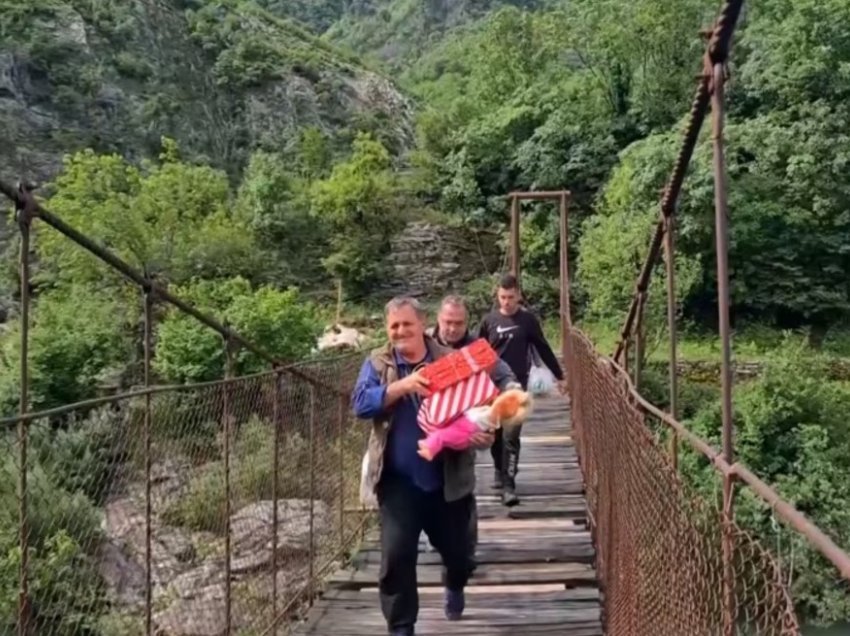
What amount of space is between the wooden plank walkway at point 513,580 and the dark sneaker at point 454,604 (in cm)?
8

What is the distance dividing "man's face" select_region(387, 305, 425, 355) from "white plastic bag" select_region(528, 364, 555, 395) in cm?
182

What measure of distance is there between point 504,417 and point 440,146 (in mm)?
18909

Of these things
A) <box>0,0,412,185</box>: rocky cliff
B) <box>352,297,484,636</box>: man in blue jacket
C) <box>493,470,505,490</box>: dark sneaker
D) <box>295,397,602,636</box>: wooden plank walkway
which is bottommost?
<box>295,397,602,636</box>: wooden plank walkway

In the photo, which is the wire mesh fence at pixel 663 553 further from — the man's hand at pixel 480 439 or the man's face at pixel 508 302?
the man's face at pixel 508 302

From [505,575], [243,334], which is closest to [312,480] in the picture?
[505,575]

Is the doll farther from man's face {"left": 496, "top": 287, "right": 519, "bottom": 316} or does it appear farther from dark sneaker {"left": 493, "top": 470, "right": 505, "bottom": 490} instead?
dark sneaker {"left": 493, "top": 470, "right": 505, "bottom": 490}

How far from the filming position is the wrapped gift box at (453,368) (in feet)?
7.59

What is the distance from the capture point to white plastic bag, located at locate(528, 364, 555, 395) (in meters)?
4.23

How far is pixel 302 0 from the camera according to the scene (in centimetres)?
5466

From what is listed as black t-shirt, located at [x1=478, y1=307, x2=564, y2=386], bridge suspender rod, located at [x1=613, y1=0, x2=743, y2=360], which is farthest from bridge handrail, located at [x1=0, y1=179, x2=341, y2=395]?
bridge suspender rod, located at [x1=613, y1=0, x2=743, y2=360]

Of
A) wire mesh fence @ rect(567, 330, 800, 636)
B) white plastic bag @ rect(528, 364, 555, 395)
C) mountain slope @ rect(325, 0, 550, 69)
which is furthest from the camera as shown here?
mountain slope @ rect(325, 0, 550, 69)

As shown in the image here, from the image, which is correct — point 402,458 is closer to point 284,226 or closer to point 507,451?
point 507,451

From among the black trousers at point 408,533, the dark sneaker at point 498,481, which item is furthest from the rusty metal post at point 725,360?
the dark sneaker at point 498,481

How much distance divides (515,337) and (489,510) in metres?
0.94
